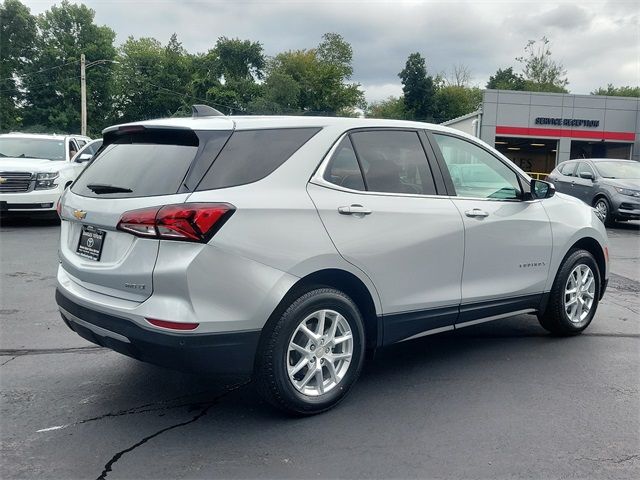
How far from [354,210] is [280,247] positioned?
0.60 metres

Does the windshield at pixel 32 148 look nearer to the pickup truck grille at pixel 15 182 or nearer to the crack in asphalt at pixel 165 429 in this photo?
the pickup truck grille at pixel 15 182

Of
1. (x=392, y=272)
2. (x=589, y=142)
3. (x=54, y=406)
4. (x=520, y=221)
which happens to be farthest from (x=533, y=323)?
(x=589, y=142)

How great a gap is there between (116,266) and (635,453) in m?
3.00

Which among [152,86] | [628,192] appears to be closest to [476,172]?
[628,192]

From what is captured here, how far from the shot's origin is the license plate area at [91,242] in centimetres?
356

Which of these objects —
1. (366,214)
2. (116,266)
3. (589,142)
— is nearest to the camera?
(116,266)

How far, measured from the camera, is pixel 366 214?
3.81 m

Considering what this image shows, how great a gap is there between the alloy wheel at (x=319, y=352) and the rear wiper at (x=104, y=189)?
1.28m

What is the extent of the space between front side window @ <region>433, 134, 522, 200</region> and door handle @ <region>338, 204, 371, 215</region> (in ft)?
3.31

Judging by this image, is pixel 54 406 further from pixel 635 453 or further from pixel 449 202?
pixel 635 453

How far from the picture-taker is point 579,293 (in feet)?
17.8

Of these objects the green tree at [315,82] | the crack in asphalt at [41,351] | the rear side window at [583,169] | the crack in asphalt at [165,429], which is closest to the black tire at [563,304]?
the crack in asphalt at [165,429]

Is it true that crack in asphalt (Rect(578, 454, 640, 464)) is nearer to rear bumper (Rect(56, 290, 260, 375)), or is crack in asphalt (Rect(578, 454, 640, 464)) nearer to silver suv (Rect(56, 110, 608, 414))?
silver suv (Rect(56, 110, 608, 414))

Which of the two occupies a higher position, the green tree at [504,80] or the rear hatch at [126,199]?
the green tree at [504,80]
